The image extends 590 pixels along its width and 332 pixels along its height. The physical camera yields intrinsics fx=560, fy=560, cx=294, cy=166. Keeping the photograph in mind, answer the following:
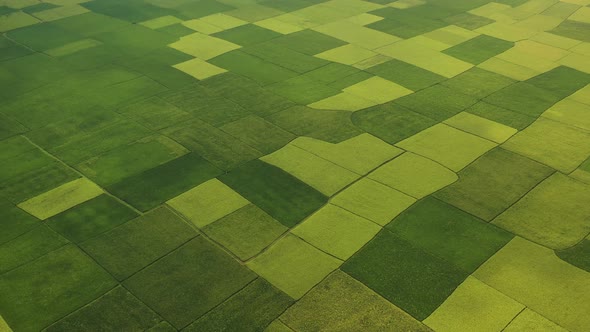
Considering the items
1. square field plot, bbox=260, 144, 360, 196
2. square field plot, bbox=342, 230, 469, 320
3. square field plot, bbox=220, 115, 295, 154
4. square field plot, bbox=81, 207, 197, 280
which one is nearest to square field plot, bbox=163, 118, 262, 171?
square field plot, bbox=220, 115, 295, 154

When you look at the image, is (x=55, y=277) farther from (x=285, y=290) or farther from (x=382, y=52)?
(x=382, y=52)

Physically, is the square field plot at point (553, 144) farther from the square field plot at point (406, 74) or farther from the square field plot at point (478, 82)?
the square field plot at point (406, 74)

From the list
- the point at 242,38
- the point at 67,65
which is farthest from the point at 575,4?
the point at 67,65

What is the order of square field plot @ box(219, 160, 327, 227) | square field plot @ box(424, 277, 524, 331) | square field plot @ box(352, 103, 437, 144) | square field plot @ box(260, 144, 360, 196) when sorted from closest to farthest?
square field plot @ box(424, 277, 524, 331), square field plot @ box(219, 160, 327, 227), square field plot @ box(260, 144, 360, 196), square field plot @ box(352, 103, 437, 144)

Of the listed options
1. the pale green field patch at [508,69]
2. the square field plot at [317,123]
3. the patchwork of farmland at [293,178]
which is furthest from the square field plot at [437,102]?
the pale green field patch at [508,69]

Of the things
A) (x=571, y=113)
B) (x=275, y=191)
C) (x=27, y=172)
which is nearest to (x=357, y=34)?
(x=571, y=113)

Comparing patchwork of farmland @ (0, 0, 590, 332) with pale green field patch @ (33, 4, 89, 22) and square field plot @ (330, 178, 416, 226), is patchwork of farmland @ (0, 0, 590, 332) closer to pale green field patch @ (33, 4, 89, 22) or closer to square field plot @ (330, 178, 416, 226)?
square field plot @ (330, 178, 416, 226)
